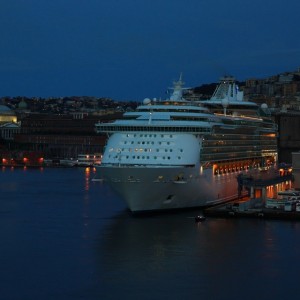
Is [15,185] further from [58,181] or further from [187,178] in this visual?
[187,178]

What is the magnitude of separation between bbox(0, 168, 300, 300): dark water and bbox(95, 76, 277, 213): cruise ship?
1.97 feet

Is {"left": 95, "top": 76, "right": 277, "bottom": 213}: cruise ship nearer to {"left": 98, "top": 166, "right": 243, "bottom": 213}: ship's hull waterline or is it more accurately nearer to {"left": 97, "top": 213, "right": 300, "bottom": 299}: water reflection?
{"left": 98, "top": 166, "right": 243, "bottom": 213}: ship's hull waterline

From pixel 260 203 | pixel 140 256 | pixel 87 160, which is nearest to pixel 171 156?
pixel 260 203

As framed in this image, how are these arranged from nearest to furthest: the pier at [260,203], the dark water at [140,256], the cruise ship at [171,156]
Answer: the dark water at [140,256]
the cruise ship at [171,156]
the pier at [260,203]

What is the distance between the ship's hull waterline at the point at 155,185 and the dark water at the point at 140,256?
0.36m

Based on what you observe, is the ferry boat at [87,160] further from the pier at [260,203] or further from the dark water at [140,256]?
the dark water at [140,256]

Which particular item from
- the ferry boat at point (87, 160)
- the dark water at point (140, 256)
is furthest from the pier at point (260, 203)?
the ferry boat at point (87, 160)

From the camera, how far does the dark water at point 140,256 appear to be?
543 inches

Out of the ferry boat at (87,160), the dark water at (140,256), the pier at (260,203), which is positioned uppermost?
the ferry boat at (87,160)

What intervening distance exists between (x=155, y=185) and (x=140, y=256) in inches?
192

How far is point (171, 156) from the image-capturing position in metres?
21.6

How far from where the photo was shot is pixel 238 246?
17.4 metres

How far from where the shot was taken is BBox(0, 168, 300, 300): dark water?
13805 mm

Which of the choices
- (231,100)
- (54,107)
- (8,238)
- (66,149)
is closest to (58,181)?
(231,100)
